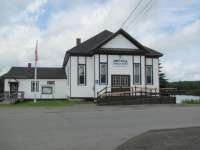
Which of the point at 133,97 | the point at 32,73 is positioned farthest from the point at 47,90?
the point at 133,97

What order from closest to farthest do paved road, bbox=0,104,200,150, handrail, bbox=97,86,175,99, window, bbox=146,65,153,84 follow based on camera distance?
paved road, bbox=0,104,200,150, handrail, bbox=97,86,175,99, window, bbox=146,65,153,84

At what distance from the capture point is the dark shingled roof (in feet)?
152

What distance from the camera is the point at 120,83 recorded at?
38.0 metres

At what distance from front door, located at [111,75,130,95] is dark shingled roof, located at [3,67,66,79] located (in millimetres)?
10685

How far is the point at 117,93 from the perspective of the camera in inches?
1339

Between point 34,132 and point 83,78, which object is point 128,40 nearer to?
point 83,78

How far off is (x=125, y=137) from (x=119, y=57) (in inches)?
1027

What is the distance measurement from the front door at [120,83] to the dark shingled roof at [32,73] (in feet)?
35.1

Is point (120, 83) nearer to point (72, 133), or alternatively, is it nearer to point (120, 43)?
point (120, 43)

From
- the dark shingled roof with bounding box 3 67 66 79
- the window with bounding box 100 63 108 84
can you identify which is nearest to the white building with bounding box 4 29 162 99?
the window with bounding box 100 63 108 84

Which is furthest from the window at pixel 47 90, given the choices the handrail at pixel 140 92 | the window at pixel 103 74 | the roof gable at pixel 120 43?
the roof gable at pixel 120 43

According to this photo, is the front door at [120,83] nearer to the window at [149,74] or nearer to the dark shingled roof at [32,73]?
the window at [149,74]

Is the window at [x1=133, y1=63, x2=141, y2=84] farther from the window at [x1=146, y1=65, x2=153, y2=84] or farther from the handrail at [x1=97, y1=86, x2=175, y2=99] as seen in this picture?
the window at [x1=146, y1=65, x2=153, y2=84]

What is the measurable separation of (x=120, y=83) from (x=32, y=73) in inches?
605
